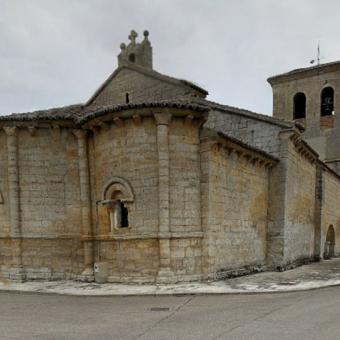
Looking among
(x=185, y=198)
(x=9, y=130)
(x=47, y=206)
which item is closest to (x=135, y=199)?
(x=185, y=198)

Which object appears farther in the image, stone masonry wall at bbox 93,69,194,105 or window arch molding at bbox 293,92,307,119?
window arch molding at bbox 293,92,307,119

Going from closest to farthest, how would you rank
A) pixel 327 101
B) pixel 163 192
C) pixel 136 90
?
pixel 163 192 → pixel 136 90 → pixel 327 101

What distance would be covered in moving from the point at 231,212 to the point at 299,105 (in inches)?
651

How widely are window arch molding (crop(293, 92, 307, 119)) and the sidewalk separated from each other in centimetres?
1564

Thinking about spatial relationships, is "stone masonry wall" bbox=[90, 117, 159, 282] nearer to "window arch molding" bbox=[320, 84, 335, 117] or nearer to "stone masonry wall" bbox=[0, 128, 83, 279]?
"stone masonry wall" bbox=[0, 128, 83, 279]

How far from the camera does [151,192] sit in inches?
371

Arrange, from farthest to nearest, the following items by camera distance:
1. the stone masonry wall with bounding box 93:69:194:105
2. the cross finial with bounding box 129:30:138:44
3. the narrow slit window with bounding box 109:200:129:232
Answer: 1. the cross finial with bounding box 129:30:138:44
2. the stone masonry wall with bounding box 93:69:194:105
3. the narrow slit window with bounding box 109:200:129:232

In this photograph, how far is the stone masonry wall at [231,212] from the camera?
9625mm

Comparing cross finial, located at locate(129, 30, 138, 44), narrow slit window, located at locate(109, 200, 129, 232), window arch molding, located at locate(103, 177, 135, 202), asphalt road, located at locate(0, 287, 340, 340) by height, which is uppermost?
cross finial, located at locate(129, 30, 138, 44)

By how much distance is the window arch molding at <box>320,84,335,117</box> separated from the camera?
22.8m

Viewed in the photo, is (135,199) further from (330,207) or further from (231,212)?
(330,207)

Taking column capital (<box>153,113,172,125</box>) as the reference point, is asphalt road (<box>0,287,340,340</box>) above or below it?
below

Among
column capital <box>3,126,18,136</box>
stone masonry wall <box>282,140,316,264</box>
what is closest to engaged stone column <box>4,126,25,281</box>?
column capital <box>3,126,18,136</box>

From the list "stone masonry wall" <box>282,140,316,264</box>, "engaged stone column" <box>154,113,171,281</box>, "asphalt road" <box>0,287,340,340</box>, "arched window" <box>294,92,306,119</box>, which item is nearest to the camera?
"asphalt road" <box>0,287,340,340</box>
